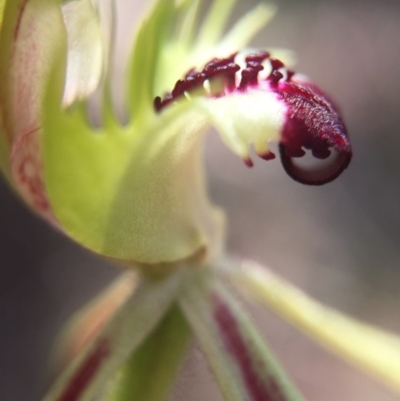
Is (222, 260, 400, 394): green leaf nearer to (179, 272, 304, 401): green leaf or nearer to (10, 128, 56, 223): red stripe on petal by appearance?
(179, 272, 304, 401): green leaf

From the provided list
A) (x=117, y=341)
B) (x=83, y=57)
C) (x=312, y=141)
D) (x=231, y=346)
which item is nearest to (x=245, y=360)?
(x=231, y=346)

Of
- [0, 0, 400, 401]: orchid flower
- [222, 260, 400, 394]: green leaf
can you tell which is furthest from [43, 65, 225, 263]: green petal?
[222, 260, 400, 394]: green leaf

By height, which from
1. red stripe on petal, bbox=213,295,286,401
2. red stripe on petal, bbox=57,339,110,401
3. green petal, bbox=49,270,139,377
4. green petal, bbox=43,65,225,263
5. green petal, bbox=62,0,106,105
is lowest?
red stripe on petal, bbox=213,295,286,401

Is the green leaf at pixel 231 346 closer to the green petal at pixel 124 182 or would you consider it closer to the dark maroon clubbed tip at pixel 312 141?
the green petal at pixel 124 182

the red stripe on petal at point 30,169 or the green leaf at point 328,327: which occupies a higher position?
the red stripe on petal at point 30,169

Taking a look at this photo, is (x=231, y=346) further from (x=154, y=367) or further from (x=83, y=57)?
(x=83, y=57)

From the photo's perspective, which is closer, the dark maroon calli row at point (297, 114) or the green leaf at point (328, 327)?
the dark maroon calli row at point (297, 114)

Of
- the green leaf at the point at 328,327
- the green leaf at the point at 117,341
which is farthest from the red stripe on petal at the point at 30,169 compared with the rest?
the green leaf at the point at 328,327

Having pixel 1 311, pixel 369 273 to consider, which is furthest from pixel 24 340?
pixel 369 273
